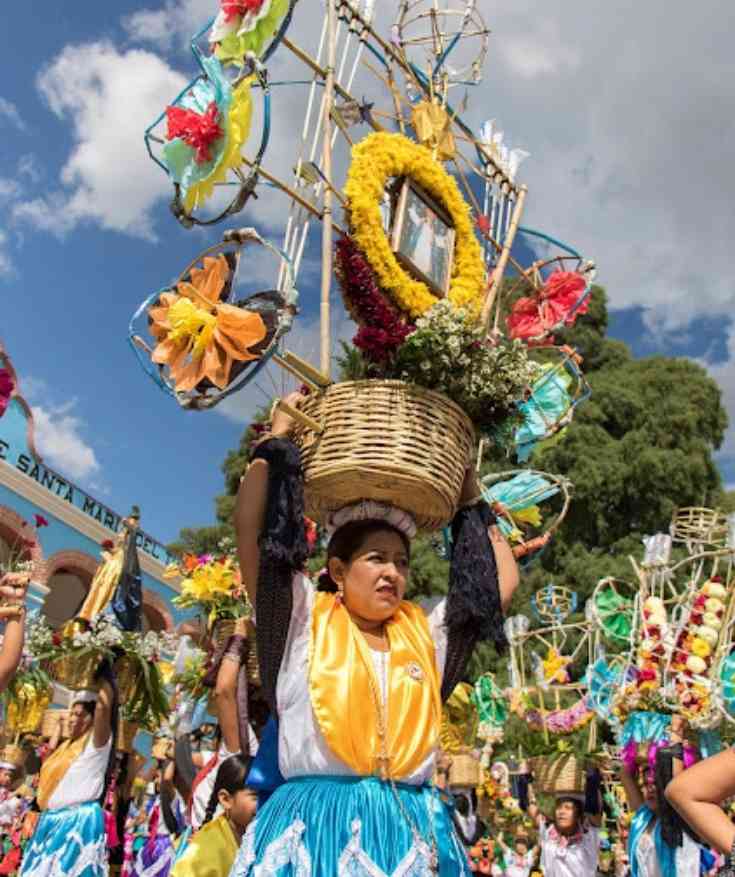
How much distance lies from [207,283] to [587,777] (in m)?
6.36

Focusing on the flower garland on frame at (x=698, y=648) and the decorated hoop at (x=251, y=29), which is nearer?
the decorated hoop at (x=251, y=29)

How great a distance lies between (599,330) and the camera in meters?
21.1

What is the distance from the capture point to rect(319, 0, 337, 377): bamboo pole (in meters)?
2.86

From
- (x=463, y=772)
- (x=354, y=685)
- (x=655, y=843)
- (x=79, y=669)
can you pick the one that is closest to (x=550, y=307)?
(x=354, y=685)

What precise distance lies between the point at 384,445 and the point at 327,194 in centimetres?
97

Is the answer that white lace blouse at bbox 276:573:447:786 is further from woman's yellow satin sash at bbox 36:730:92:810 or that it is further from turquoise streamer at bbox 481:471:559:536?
woman's yellow satin sash at bbox 36:730:92:810

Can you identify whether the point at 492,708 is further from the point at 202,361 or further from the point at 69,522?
the point at 69,522

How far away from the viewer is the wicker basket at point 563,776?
7.43 meters

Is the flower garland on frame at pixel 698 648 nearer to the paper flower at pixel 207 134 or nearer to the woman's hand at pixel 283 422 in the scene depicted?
the woman's hand at pixel 283 422

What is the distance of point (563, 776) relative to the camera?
745cm

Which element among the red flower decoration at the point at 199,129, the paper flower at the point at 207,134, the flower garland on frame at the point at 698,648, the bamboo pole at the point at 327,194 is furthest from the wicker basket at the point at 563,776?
the red flower decoration at the point at 199,129

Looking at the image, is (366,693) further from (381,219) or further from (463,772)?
(463,772)

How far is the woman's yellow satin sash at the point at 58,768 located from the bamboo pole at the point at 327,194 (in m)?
3.79

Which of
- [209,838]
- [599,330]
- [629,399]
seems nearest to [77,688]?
[209,838]
